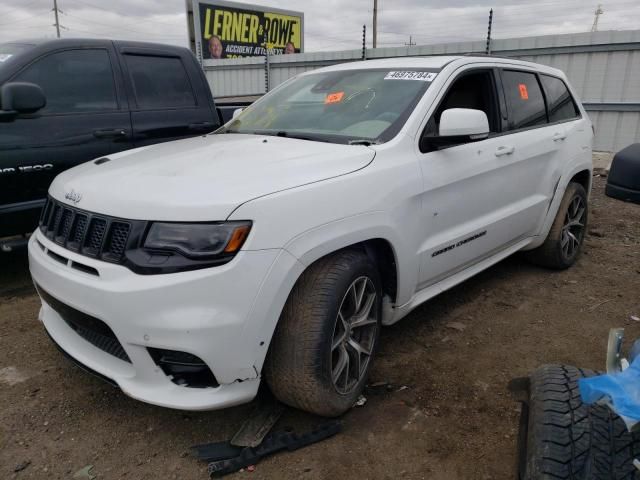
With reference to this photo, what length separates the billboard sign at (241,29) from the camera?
18516 mm

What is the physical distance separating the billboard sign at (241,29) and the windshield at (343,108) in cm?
1442

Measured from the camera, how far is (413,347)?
331 centimetres

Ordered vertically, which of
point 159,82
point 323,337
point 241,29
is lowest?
point 323,337

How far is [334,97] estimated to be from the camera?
11.0 feet

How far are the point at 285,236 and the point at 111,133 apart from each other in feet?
9.17

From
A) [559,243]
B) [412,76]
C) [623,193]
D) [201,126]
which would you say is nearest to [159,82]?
[201,126]

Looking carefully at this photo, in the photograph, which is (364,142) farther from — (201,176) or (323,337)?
(323,337)

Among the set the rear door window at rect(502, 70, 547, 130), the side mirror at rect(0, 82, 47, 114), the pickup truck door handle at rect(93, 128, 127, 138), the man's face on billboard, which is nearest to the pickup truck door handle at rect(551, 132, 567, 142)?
the rear door window at rect(502, 70, 547, 130)

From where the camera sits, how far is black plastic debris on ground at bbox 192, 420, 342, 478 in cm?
225

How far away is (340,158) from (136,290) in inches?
44.2

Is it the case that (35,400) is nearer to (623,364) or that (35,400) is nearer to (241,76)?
(623,364)

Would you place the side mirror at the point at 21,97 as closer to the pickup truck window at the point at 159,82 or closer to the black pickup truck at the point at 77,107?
the black pickup truck at the point at 77,107

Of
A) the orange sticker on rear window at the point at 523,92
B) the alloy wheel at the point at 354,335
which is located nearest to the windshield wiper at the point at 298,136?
the alloy wheel at the point at 354,335

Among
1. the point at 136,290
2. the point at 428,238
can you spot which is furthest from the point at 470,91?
the point at 136,290
